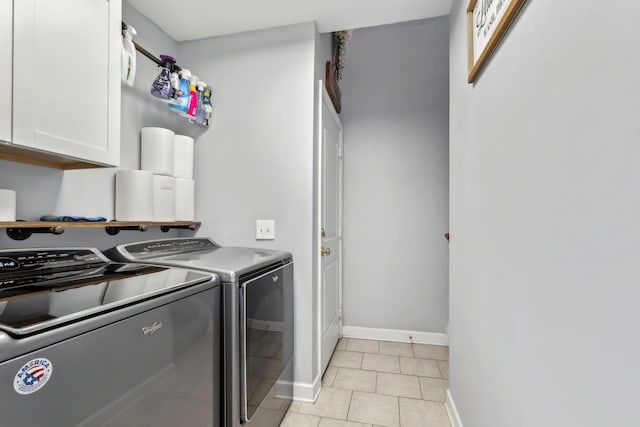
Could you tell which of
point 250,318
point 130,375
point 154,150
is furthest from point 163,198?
point 130,375

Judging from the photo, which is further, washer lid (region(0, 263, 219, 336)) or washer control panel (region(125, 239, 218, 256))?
washer control panel (region(125, 239, 218, 256))

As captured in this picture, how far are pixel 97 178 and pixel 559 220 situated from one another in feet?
6.16

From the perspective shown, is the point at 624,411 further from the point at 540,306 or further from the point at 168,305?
the point at 168,305

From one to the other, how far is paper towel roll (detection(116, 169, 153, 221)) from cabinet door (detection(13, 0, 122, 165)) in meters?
0.36

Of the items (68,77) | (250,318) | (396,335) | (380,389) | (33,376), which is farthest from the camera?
(396,335)

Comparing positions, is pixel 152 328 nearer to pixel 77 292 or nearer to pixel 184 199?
pixel 77 292

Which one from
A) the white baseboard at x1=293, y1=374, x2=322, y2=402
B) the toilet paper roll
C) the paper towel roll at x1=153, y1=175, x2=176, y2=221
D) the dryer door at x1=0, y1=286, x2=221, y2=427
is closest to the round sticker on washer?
the dryer door at x1=0, y1=286, x2=221, y2=427

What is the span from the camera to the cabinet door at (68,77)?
0.95 metres

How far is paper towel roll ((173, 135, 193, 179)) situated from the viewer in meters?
1.91

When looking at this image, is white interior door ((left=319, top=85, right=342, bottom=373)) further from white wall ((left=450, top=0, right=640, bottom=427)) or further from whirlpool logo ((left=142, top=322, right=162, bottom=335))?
whirlpool logo ((left=142, top=322, right=162, bottom=335))

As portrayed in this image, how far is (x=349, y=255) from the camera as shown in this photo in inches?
117

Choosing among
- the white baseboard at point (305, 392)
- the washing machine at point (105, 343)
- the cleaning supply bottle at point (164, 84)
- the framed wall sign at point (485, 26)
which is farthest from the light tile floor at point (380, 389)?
the cleaning supply bottle at point (164, 84)

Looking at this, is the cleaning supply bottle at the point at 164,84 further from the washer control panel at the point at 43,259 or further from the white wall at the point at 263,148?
the washer control panel at the point at 43,259

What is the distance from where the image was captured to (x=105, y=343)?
75 cm
